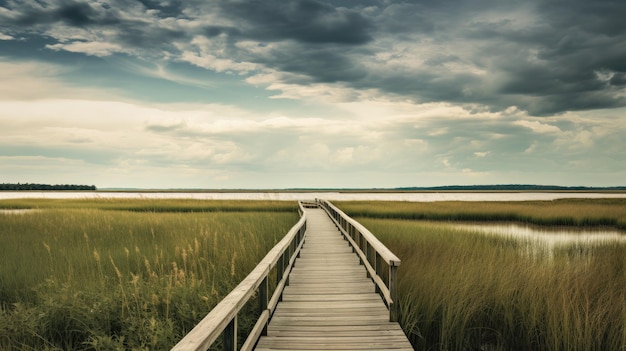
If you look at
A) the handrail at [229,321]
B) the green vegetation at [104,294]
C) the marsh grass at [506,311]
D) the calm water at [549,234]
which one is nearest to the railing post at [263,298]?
the handrail at [229,321]

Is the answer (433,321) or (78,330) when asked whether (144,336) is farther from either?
(433,321)

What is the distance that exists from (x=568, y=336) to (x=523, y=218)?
24109mm

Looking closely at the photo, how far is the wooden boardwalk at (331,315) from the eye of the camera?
4699mm

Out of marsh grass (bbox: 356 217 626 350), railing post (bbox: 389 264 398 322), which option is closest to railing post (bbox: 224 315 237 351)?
railing post (bbox: 389 264 398 322)

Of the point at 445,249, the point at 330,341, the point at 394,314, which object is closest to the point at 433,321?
the point at 394,314

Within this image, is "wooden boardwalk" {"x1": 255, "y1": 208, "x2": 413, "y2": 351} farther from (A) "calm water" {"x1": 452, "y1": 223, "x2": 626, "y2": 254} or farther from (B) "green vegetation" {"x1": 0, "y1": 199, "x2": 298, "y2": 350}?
(A) "calm water" {"x1": 452, "y1": 223, "x2": 626, "y2": 254}

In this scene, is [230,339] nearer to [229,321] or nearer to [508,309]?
[229,321]

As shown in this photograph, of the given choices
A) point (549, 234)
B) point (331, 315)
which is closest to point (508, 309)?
point (331, 315)

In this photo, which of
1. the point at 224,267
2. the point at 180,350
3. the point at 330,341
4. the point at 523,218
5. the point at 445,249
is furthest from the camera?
the point at 523,218

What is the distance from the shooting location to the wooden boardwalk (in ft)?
15.4

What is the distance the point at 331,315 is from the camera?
19.1 feet

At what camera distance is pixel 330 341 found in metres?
4.77

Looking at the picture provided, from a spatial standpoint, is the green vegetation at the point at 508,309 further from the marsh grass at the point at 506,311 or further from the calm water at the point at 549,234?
the calm water at the point at 549,234

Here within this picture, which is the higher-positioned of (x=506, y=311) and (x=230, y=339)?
(x=230, y=339)
